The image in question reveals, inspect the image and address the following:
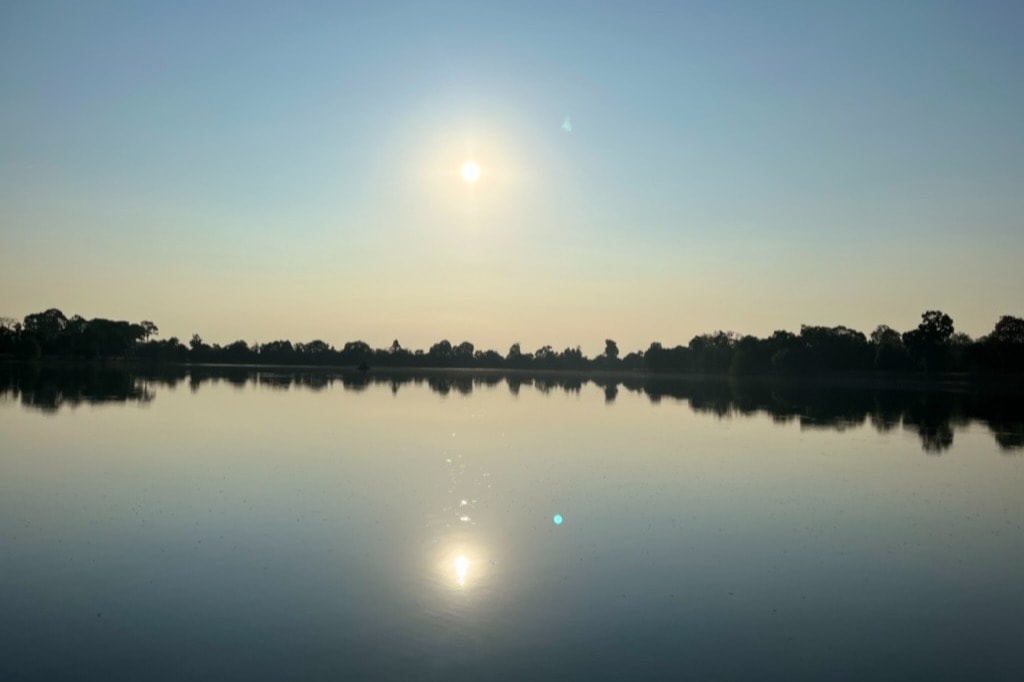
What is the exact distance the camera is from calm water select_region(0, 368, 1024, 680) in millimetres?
12000

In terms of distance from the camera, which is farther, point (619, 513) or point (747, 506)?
point (747, 506)

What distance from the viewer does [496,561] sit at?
17266 mm

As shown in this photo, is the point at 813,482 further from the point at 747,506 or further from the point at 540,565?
the point at 540,565

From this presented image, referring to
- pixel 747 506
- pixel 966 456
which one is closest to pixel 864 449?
pixel 966 456

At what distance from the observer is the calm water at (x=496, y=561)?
12000 millimetres

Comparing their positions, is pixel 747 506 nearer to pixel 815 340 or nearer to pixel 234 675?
pixel 234 675

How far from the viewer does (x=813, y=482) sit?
29.9 meters

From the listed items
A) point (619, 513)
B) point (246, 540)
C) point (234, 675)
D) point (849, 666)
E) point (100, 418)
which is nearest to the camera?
point (234, 675)

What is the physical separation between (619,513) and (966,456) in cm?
2568

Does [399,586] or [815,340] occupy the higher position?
[815,340]

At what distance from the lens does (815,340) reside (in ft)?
550

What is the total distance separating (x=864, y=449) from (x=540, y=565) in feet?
99.4

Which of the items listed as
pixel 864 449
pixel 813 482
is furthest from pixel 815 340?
pixel 813 482

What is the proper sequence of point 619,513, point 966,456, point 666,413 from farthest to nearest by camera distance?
1. point 666,413
2. point 966,456
3. point 619,513
